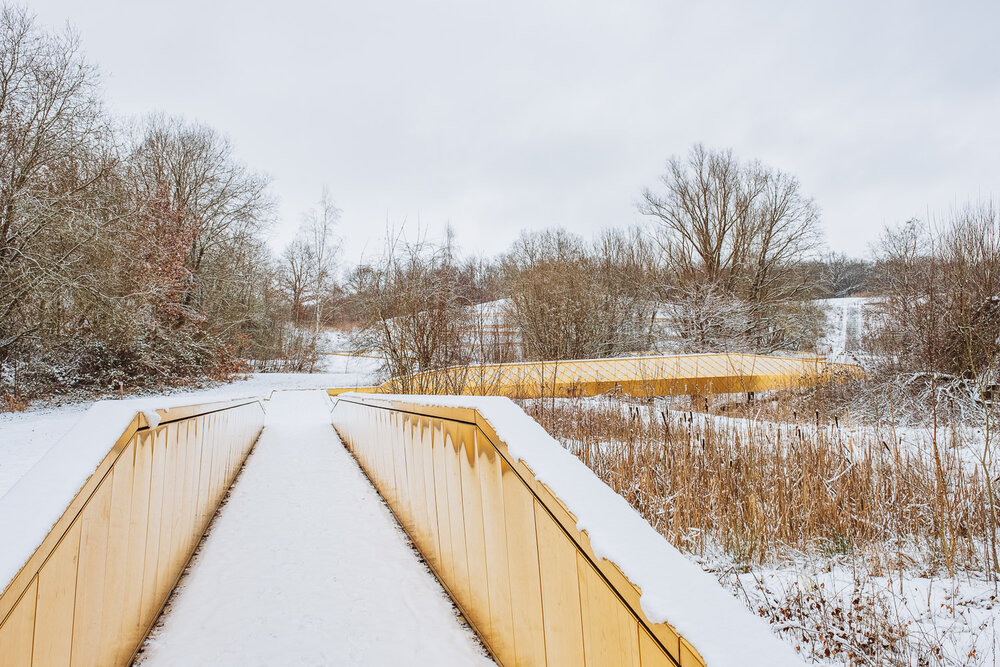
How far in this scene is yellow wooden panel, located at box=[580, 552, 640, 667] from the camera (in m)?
1.12

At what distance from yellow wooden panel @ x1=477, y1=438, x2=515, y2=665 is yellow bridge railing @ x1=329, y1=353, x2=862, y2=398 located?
590cm

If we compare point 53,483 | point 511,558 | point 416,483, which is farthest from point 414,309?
point 53,483

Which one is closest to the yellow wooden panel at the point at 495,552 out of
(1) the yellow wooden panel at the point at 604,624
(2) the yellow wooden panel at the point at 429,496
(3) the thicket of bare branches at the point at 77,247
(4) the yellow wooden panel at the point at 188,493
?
(1) the yellow wooden panel at the point at 604,624

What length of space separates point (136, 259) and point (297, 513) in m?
15.0

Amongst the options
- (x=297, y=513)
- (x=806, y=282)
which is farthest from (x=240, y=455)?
(x=806, y=282)

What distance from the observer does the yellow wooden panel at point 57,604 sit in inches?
51.9

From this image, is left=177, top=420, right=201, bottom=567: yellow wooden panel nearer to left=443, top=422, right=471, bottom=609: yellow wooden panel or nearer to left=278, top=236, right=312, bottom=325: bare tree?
left=443, top=422, right=471, bottom=609: yellow wooden panel

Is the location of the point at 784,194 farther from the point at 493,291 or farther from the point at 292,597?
the point at 292,597

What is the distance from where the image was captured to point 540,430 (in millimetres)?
1817

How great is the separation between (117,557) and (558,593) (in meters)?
1.53

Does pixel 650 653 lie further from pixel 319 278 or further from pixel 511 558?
pixel 319 278

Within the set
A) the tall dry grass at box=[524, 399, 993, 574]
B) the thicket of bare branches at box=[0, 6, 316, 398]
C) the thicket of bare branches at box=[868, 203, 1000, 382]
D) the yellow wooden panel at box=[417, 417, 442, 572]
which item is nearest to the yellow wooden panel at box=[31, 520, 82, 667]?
the yellow wooden panel at box=[417, 417, 442, 572]

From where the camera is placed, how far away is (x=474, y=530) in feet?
7.52

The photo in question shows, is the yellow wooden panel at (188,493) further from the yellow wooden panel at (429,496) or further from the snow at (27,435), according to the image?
the snow at (27,435)
